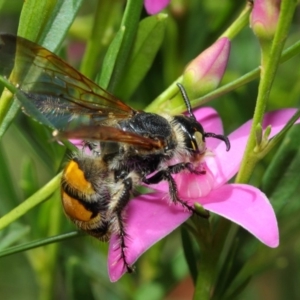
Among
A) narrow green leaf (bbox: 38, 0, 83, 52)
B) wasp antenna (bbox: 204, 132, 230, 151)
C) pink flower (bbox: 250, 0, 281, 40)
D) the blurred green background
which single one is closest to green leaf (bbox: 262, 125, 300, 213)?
the blurred green background

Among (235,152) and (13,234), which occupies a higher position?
(235,152)

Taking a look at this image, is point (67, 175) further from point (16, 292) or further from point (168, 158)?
point (16, 292)

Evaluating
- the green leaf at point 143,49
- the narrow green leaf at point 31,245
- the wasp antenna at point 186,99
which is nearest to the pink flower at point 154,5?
the green leaf at point 143,49

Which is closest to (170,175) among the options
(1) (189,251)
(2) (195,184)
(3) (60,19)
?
(2) (195,184)

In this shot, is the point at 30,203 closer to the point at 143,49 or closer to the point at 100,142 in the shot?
the point at 100,142

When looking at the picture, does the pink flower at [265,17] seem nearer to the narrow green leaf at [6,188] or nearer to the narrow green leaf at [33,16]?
the narrow green leaf at [33,16]

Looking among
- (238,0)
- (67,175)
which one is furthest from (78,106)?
(238,0)
